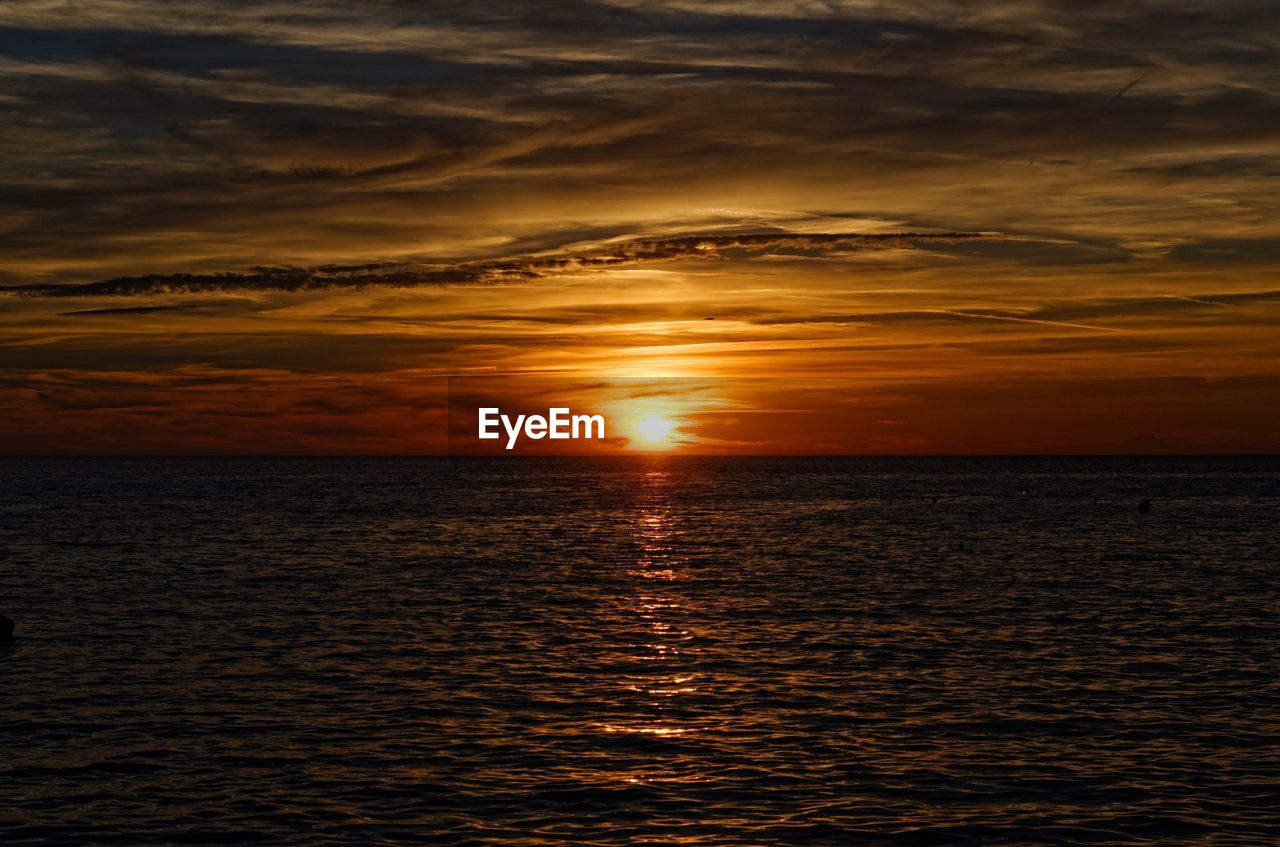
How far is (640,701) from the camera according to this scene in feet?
107

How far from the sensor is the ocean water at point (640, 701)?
23.0m

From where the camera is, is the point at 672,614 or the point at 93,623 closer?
the point at 93,623

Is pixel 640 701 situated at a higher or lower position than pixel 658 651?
higher

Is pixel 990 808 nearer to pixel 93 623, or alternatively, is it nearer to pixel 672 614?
pixel 672 614

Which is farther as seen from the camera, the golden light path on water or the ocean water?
the golden light path on water

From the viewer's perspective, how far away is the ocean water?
2300 cm

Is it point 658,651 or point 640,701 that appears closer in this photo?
point 640,701

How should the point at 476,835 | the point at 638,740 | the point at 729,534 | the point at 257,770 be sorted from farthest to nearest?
1. the point at 729,534
2. the point at 638,740
3. the point at 257,770
4. the point at 476,835

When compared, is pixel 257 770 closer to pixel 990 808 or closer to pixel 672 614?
pixel 990 808

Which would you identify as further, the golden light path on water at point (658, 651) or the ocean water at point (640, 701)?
the golden light path on water at point (658, 651)

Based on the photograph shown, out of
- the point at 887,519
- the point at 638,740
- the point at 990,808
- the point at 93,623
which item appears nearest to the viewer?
the point at 990,808

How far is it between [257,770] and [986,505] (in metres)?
135

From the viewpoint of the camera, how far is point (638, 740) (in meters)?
28.5

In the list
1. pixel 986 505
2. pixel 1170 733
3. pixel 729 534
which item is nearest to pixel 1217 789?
pixel 1170 733
